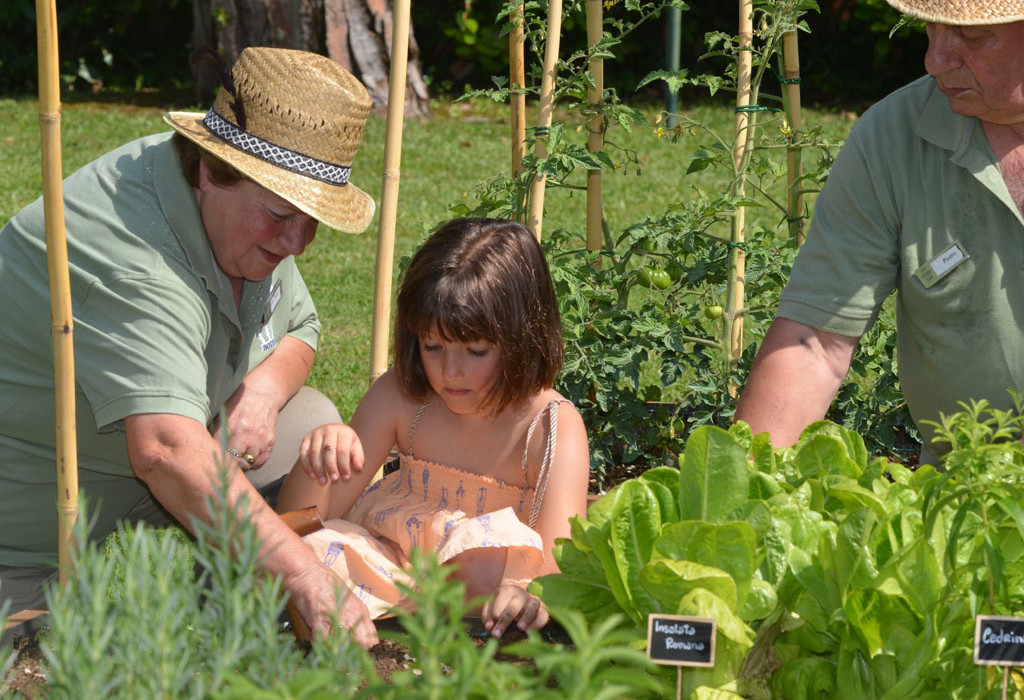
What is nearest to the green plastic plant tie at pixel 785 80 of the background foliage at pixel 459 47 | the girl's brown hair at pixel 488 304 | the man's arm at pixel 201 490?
the girl's brown hair at pixel 488 304

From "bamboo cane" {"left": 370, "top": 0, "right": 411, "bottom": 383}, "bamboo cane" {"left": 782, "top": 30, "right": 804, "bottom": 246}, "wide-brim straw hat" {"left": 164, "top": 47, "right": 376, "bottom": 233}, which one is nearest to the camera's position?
"wide-brim straw hat" {"left": 164, "top": 47, "right": 376, "bottom": 233}

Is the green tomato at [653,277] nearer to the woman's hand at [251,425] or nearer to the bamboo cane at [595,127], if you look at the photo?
the bamboo cane at [595,127]

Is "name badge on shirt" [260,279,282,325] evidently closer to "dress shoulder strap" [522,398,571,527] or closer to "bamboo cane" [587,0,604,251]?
"dress shoulder strap" [522,398,571,527]

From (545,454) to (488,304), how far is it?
11.6 inches

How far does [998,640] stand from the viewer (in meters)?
1.22

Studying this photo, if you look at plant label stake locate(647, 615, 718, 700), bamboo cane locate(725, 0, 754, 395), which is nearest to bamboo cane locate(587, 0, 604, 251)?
bamboo cane locate(725, 0, 754, 395)

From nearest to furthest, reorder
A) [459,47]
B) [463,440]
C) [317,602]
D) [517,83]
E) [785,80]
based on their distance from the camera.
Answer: [317,602] → [463,440] → [517,83] → [785,80] → [459,47]

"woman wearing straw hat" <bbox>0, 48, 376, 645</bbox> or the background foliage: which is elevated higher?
the background foliage

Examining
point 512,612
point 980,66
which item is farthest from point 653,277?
point 512,612

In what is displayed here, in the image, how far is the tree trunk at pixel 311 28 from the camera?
7133 millimetres

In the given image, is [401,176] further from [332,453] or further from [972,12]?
[972,12]

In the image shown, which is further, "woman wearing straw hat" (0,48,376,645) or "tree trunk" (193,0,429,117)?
"tree trunk" (193,0,429,117)

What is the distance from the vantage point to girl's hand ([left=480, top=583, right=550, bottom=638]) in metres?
1.81

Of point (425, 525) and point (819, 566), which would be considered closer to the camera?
point (819, 566)
